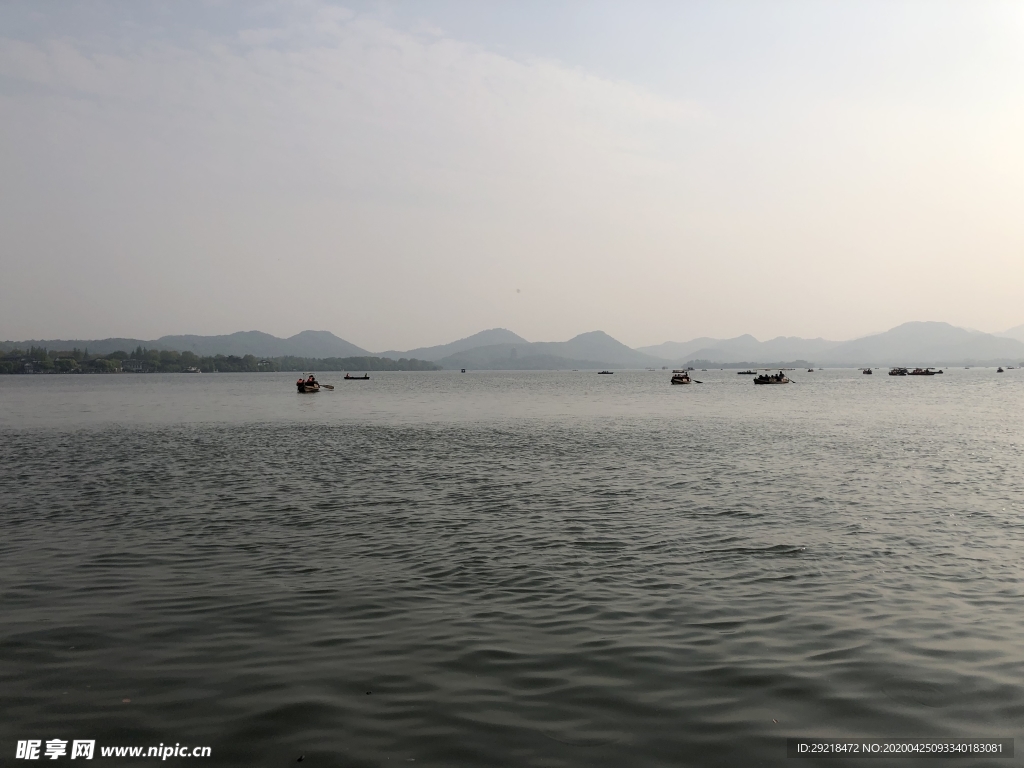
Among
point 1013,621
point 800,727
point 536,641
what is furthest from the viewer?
point 1013,621

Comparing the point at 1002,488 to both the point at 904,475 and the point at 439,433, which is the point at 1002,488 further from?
the point at 439,433

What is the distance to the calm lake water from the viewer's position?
9.04 m

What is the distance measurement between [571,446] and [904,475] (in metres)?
19.1

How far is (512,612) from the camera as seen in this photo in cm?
1338

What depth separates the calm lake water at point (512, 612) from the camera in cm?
904

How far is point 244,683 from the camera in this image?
33.6 feet

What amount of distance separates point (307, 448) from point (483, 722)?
1480 inches

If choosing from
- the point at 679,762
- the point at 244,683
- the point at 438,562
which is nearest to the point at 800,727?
the point at 679,762

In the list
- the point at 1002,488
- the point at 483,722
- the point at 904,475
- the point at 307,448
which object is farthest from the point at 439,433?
the point at 483,722

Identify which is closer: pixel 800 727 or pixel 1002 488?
pixel 800 727

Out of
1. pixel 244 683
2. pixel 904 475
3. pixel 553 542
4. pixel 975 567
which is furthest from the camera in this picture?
pixel 904 475

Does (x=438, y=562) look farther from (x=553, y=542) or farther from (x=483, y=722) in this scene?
(x=483, y=722)

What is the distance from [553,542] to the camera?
62.4 feet

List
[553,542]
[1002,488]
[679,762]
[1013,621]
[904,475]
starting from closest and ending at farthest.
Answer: [679,762], [1013,621], [553,542], [1002,488], [904,475]
